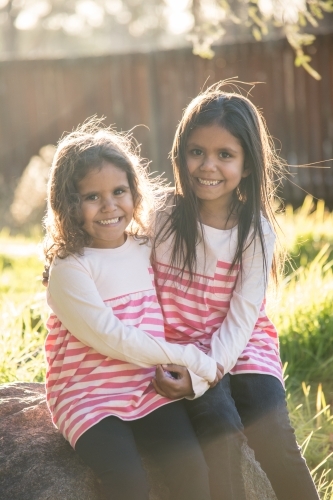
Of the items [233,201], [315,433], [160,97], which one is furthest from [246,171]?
[160,97]

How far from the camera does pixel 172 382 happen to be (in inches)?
89.8

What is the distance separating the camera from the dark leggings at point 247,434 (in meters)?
2.27

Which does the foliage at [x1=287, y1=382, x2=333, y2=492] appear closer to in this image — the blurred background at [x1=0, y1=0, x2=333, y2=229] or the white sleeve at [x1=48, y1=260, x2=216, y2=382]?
→ the white sleeve at [x1=48, y1=260, x2=216, y2=382]

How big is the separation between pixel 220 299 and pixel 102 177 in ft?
2.01

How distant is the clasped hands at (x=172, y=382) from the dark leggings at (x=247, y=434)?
0.31 feet

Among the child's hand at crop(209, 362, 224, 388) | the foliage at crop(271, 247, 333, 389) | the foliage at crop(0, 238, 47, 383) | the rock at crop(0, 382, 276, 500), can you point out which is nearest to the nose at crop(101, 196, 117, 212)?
the child's hand at crop(209, 362, 224, 388)

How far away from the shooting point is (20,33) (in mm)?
37906

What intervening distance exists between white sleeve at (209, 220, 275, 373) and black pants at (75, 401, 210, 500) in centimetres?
27

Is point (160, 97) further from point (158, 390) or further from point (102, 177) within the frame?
point (158, 390)

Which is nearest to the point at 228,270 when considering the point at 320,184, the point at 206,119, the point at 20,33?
the point at 206,119

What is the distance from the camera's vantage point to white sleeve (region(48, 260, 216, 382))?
90.3 inches

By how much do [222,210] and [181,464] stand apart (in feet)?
3.16

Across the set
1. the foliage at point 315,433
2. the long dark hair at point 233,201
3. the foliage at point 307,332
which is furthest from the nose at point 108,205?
the foliage at point 307,332

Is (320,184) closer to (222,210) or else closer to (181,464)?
(222,210)
